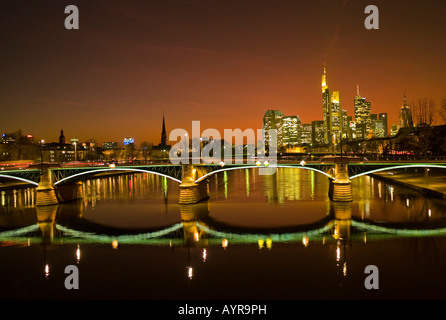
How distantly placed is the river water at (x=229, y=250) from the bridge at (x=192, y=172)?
2.03 metres

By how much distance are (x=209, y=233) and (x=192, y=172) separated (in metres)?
15.4

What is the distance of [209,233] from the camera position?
32.1m

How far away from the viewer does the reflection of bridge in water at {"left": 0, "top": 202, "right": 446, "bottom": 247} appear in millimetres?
29719

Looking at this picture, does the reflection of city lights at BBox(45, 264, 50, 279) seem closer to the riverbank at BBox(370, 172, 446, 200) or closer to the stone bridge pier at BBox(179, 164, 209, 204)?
the stone bridge pier at BBox(179, 164, 209, 204)

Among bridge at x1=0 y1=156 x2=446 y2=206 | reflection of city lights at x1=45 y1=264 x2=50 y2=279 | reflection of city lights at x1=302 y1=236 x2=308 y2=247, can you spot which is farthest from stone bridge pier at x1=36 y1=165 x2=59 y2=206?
reflection of city lights at x1=302 y1=236 x2=308 y2=247

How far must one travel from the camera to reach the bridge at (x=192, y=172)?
147 feet

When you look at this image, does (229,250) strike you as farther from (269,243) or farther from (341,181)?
(341,181)

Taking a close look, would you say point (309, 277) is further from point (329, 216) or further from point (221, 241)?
point (329, 216)

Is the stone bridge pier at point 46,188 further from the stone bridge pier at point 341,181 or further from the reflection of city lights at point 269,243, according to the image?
the stone bridge pier at point 341,181

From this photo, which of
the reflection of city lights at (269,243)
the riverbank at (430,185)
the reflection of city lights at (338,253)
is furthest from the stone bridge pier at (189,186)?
the riverbank at (430,185)

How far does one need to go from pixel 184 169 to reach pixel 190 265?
75.8 ft

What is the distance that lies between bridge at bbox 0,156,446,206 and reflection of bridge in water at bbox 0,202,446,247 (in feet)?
27.1
